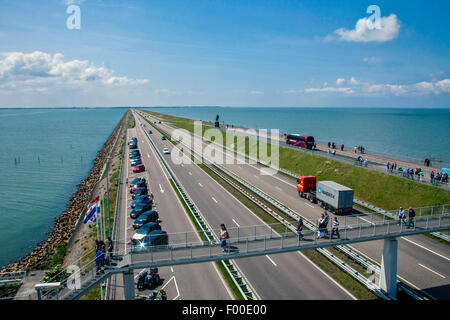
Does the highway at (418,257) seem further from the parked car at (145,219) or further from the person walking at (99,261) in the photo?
the person walking at (99,261)

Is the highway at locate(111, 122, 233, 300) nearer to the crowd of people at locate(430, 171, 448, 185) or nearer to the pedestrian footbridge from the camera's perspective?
the pedestrian footbridge

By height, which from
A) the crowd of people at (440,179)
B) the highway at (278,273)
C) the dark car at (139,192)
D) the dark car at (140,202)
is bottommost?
the highway at (278,273)

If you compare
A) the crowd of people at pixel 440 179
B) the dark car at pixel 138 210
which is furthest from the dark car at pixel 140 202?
the crowd of people at pixel 440 179

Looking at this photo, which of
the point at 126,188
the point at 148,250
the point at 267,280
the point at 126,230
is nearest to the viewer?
the point at 148,250

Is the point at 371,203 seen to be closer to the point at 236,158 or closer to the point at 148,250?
the point at 148,250

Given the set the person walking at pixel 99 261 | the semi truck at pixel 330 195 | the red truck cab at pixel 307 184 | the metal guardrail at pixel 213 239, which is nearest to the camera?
the person walking at pixel 99 261

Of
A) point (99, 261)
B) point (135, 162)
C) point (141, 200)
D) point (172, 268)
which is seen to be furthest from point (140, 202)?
point (135, 162)
